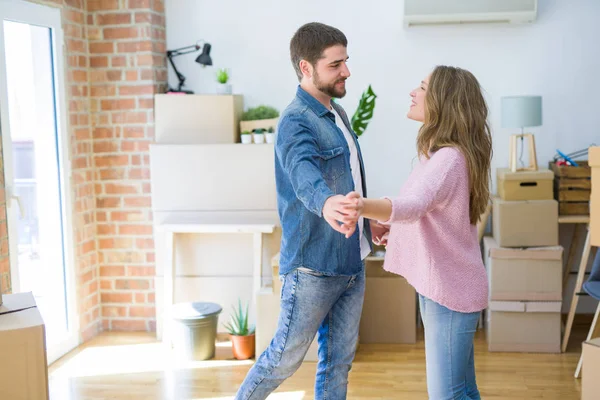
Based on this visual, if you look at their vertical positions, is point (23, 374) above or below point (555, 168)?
below

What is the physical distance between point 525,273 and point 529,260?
0.26ft

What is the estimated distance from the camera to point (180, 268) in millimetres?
4820

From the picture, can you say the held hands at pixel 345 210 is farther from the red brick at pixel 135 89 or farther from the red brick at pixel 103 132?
the red brick at pixel 103 132

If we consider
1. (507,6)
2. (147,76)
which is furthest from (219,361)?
(507,6)

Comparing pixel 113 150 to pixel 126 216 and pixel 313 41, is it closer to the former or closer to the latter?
pixel 126 216

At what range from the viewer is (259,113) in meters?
4.80

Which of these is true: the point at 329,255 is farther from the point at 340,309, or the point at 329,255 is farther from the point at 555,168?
the point at 555,168

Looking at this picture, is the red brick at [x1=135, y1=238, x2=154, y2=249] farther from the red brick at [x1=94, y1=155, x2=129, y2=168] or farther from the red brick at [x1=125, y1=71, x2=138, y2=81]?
the red brick at [x1=125, y1=71, x2=138, y2=81]

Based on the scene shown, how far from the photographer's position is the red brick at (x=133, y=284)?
5.00 metres

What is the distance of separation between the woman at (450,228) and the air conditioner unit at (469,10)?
7.76 ft

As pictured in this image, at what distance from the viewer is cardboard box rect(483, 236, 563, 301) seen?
4.36m

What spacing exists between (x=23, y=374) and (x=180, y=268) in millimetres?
2354

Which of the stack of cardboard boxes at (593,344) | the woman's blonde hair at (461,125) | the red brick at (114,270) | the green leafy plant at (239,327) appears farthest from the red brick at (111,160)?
the stack of cardboard boxes at (593,344)

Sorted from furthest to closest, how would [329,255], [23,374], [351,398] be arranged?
1. [351,398]
2. [329,255]
3. [23,374]
